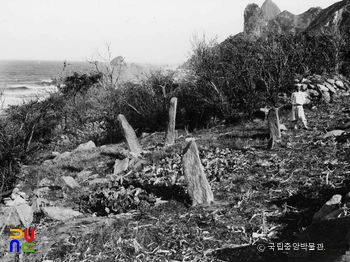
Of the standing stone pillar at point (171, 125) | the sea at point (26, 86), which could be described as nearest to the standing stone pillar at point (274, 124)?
the standing stone pillar at point (171, 125)

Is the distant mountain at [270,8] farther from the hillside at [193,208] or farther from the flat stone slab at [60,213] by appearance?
the flat stone slab at [60,213]

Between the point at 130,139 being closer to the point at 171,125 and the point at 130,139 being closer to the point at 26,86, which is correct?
the point at 171,125

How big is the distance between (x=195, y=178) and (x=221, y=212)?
87cm

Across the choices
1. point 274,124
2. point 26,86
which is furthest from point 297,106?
point 26,86

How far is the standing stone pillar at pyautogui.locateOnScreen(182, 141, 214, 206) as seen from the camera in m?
7.20

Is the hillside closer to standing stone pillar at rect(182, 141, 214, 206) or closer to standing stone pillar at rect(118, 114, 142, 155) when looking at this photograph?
standing stone pillar at rect(182, 141, 214, 206)

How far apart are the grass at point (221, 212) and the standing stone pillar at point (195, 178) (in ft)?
0.73

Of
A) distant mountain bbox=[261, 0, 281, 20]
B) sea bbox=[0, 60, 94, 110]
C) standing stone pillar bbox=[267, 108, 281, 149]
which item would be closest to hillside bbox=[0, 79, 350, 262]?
standing stone pillar bbox=[267, 108, 281, 149]

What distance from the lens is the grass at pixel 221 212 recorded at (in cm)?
569

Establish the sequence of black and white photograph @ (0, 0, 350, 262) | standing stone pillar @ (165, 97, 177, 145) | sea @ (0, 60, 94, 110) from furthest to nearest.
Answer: sea @ (0, 60, 94, 110), standing stone pillar @ (165, 97, 177, 145), black and white photograph @ (0, 0, 350, 262)

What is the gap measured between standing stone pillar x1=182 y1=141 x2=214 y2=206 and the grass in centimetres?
22

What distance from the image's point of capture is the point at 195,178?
23.7 feet

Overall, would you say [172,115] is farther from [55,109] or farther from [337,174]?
[55,109]

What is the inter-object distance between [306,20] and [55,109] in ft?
196
